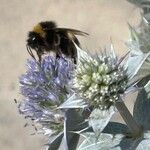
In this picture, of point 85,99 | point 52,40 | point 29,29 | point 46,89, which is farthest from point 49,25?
point 29,29

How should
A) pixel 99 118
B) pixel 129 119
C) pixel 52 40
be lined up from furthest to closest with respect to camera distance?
1. pixel 52 40
2. pixel 129 119
3. pixel 99 118

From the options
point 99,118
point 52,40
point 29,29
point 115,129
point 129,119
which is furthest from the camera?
point 29,29

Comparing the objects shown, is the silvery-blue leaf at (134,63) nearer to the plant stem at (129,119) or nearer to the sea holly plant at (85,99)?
the sea holly plant at (85,99)

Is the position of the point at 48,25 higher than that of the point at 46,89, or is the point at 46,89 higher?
the point at 48,25

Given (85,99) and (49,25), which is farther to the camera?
(49,25)

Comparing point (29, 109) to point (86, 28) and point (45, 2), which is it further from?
point (45, 2)

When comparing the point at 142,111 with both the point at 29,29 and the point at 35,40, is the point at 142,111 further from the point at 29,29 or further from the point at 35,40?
the point at 29,29
